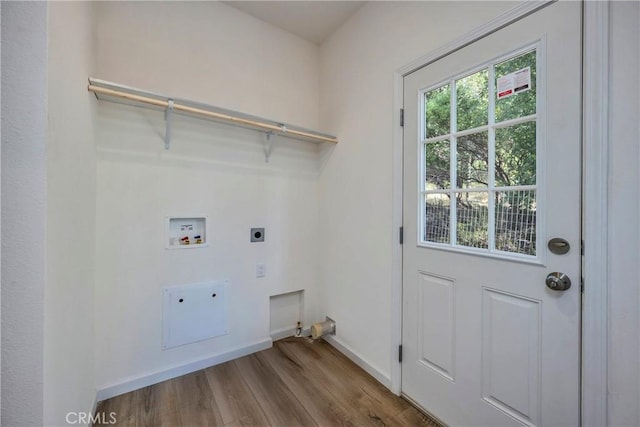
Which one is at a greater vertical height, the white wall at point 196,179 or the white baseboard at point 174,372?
the white wall at point 196,179

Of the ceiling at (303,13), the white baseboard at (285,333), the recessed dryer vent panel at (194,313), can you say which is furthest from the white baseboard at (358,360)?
the ceiling at (303,13)

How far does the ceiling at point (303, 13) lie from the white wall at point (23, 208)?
5.43 feet

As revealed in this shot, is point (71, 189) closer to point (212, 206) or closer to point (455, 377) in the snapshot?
point (212, 206)

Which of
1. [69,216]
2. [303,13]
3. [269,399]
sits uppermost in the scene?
[303,13]

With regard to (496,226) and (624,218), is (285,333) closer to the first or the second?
(496,226)

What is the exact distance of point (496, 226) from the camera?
1.21 meters

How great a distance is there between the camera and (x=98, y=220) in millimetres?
1497

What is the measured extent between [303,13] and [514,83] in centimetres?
167

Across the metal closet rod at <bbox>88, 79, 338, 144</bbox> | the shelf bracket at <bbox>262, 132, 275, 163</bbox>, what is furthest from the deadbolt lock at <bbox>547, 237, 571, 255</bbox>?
the shelf bracket at <bbox>262, 132, 275, 163</bbox>

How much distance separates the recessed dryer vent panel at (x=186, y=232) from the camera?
1738mm

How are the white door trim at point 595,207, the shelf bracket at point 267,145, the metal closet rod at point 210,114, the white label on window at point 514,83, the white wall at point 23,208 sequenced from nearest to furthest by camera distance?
1. the white wall at point 23,208
2. the white door trim at point 595,207
3. the white label on window at point 514,83
4. the metal closet rod at point 210,114
5. the shelf bracket at point 267,145

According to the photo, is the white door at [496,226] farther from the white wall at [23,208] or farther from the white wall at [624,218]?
the white wall at [23,208]

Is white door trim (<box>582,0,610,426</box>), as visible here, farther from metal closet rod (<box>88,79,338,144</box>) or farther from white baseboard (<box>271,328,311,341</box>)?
white baseboard (<box>271,328,311,341</box>)

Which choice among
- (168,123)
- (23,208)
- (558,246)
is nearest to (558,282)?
(558,246)
